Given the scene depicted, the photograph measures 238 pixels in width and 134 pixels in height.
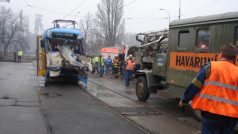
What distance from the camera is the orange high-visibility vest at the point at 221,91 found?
15.8 ft

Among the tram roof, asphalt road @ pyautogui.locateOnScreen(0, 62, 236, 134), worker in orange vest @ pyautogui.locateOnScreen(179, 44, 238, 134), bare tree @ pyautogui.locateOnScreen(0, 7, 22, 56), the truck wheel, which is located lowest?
asphalt road @ pyautogui.locateOnScreen(0, 62, 236, 134)

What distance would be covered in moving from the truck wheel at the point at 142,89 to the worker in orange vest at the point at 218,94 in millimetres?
7944

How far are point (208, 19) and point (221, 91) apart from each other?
17.0 feet

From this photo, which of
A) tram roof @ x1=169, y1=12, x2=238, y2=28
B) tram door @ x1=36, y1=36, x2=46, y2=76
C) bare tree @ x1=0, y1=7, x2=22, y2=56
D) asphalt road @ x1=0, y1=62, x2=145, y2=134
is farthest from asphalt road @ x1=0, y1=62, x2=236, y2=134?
bare tree @ x1=0, y1=7, x2=22, y2=56

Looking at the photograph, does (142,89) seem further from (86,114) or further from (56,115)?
(56,115)

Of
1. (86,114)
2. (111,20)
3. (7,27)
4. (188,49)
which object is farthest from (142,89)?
(7,27)

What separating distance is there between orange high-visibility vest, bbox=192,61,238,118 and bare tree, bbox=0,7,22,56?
61.5m

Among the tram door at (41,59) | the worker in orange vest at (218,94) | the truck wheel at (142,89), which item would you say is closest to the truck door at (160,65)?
the truck wheel at (142,89)

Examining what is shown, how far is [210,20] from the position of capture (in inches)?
380

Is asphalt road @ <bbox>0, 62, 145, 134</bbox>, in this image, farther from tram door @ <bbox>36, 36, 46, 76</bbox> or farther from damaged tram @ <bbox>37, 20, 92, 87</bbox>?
tram door @ <bbox>36, 36, 46, 76</bbox>

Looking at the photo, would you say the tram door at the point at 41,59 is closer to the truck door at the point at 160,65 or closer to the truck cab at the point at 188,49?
the truck cab at the point at 188,49

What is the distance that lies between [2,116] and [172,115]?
4456mm

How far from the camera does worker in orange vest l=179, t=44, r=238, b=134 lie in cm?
482

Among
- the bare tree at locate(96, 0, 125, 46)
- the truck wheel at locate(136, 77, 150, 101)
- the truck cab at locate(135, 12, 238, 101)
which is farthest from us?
the bare tree at locate(96, 0, 125, 46)
